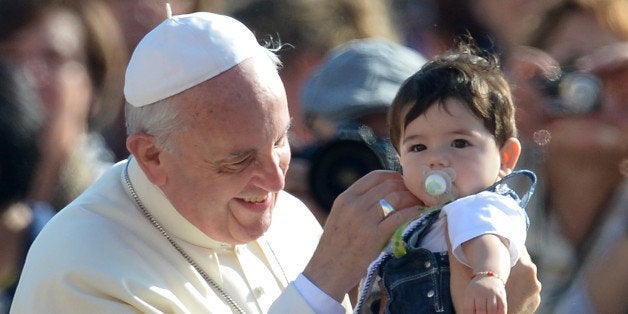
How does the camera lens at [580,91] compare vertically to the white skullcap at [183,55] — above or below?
below

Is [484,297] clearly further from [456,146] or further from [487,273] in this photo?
[456,146]

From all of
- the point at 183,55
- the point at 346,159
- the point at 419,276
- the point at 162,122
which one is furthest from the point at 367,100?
the point at 419,276

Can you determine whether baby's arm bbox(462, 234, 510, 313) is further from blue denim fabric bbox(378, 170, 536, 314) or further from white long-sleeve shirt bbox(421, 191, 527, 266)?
blue denim fabric bbox(378, 170, 536, 314)

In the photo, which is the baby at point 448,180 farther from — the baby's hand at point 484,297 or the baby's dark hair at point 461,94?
the baby's hand at point 484,297

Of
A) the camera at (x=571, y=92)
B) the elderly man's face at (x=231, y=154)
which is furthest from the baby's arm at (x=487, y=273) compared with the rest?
the camera at (x=571, y=92)

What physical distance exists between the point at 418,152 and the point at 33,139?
6.41 ft

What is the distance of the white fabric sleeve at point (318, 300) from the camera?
341 cm

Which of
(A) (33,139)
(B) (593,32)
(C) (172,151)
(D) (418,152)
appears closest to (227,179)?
(C) (172,151)

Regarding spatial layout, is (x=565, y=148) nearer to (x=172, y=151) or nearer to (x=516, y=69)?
(x=516, y=69)

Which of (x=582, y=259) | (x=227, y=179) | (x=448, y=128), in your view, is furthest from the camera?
(x=582, y=259)

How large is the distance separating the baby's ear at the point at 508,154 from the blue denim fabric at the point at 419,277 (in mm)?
83

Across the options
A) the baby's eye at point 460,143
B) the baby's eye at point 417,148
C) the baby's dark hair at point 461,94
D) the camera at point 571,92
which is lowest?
the camera at point 571,92

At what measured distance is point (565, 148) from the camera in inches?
189

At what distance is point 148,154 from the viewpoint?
140 inches
